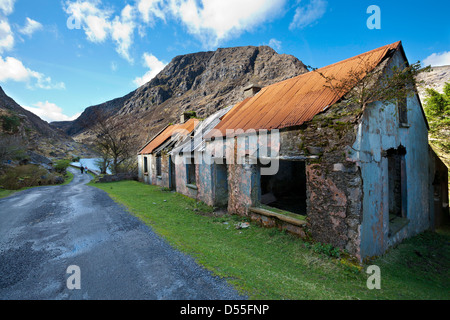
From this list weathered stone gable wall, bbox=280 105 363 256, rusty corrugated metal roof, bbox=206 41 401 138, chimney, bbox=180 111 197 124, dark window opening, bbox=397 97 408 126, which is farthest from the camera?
chimney, bbox=180 111 197 124

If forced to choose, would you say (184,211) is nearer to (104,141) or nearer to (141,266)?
(141,266)

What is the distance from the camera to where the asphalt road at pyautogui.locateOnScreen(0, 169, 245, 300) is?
10.2 ft

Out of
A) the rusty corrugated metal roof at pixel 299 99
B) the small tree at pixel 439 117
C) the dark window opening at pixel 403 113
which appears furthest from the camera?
the small tree at pixel 439 117

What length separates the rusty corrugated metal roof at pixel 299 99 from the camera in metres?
5.38

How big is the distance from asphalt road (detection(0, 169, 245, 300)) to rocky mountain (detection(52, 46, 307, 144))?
6602 cm

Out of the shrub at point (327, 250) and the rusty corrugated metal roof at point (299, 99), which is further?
the rusty corrugated metal roof at point (299, 99)

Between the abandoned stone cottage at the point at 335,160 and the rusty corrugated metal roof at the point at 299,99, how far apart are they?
0.15ft

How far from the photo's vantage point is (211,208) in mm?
8586

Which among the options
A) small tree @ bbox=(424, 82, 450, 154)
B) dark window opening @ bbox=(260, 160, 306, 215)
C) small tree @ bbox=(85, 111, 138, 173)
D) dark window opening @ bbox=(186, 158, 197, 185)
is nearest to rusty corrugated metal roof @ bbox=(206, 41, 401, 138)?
dark window opening @ bbox=(186, 158, 197, 185)

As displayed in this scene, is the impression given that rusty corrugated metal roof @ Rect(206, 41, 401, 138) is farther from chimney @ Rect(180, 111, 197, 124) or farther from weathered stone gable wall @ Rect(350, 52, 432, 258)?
chimney @ Rect(180, 111, 197, 124)

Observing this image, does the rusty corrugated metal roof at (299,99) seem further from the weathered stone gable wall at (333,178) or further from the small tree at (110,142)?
the small tree at (110,142)

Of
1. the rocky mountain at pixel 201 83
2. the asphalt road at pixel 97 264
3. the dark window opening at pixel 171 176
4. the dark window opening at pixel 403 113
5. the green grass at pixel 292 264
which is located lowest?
the green grass at pixel 292 264

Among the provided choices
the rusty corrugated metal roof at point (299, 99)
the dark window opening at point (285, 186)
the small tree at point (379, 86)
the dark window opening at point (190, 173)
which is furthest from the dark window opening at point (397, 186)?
the dark window opening at point (190, 173)
